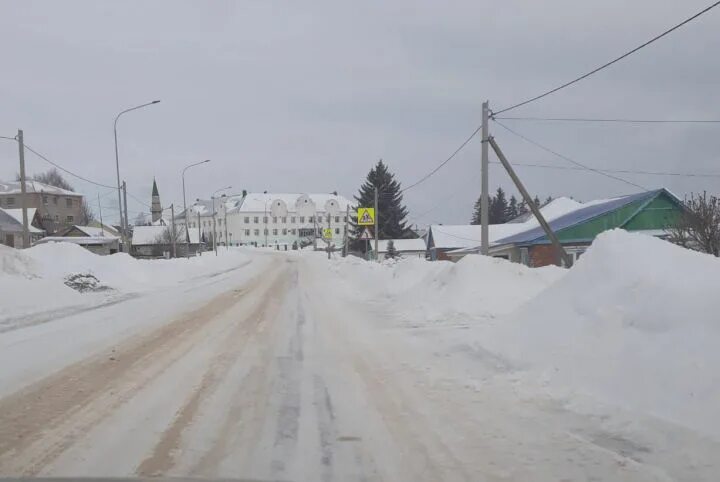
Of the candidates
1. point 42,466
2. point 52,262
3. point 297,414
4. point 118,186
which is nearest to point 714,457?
point 297,414

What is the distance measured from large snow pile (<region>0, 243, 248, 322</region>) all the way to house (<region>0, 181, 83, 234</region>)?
230 ft

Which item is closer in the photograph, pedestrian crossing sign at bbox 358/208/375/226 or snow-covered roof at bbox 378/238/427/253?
pedestrian crossing sign at bbox 358/208/375/226

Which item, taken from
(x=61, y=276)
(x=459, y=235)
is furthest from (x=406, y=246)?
(x=61, y=276)

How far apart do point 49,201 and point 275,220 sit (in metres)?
56.2

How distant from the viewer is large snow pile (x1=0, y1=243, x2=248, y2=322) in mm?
16750

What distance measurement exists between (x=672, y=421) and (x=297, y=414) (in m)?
3.41

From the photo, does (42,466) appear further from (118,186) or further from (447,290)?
(118,186)

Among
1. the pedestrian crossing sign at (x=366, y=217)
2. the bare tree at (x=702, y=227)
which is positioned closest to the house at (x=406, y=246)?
the pedestrian crossing sign at (x=366, y=217)

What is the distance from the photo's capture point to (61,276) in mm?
22422

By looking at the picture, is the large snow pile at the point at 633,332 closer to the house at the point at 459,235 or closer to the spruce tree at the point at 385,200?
the house at the point at 459,235

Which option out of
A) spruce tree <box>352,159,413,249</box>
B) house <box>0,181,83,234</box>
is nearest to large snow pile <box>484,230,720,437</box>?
spruce tree <box>352,159,413,249</box>

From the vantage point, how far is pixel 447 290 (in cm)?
1477

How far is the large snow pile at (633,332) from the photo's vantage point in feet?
17.8

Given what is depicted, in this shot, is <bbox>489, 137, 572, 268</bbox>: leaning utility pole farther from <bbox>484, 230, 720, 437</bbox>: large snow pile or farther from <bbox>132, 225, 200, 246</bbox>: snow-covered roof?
<bbox>132, 225, 200, 246</bbox>: snow-covered roof
